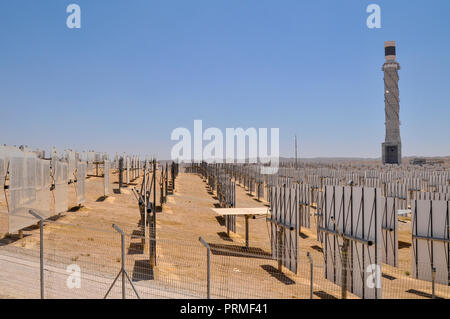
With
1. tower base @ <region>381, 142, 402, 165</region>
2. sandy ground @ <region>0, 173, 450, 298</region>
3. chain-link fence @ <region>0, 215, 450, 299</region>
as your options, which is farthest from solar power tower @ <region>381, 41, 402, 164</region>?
chain-link fence @ <region>0, 215, 450, 299</region>

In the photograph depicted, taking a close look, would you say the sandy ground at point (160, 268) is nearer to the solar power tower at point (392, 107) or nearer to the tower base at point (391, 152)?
the solar power tower at point (392, 107)

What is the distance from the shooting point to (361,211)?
845 cm

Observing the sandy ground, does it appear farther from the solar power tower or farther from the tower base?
the tower base

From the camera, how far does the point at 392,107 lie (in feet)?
255

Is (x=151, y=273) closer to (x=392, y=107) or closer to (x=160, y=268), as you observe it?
(x=160, y=268)

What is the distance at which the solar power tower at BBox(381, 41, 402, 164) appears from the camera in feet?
255

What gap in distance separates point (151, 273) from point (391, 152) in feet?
262

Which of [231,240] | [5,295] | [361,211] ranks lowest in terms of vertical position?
[231,240]
